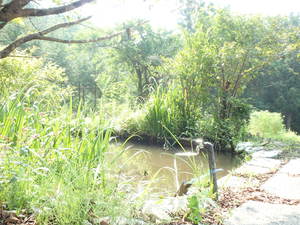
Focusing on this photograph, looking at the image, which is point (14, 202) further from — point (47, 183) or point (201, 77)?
point (201, 77)

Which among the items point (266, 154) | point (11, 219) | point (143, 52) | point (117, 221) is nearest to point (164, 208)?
point (117, 221)

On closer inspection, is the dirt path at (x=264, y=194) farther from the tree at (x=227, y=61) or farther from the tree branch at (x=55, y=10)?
the tree at (x=227, y=61)

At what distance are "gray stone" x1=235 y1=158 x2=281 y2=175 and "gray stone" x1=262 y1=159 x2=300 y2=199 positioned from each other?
11 cm

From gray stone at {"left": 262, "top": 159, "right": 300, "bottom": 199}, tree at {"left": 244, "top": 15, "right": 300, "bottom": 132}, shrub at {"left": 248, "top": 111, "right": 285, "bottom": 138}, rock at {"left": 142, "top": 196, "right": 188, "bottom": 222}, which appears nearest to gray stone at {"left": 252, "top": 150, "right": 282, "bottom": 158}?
gray stone at {"left": 262, "top": 159, "right": 300, "bottom": 199}

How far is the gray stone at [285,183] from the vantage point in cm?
222

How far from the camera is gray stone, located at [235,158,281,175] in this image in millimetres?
2800

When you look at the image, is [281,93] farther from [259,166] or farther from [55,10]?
[55,10]

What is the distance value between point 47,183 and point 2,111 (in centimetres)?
90

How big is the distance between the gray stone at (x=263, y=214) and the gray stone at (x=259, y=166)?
0.80m

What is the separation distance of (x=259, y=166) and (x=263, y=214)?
1.35m

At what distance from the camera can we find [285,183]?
2.47 metres

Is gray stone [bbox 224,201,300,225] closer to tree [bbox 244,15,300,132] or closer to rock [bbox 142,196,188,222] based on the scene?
rock [bbox 142,196,188,222]

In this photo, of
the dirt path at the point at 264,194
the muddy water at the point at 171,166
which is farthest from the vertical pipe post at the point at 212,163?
the muddy water at the point at 171,166


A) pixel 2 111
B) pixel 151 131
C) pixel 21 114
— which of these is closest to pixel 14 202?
pixel 21 114
